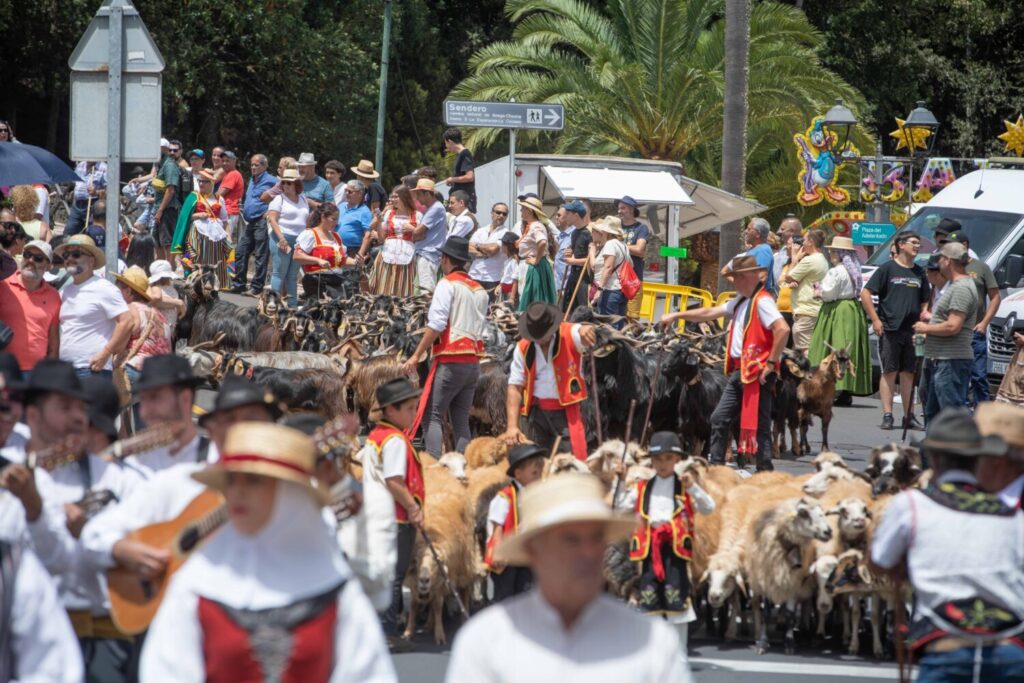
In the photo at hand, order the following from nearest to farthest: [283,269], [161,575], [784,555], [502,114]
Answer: [161,575], [784,555], [502,114], [283,269]

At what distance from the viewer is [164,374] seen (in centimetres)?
568

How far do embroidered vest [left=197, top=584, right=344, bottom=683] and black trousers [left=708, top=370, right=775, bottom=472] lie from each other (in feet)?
27.0

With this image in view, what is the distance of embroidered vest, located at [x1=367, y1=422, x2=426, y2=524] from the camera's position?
8211 millimetres

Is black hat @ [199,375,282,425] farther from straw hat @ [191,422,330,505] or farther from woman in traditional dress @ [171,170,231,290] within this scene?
woman in traditional dress @ [171,170,231,290]

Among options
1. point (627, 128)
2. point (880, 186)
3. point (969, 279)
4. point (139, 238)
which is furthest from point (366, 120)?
point (969, 279)

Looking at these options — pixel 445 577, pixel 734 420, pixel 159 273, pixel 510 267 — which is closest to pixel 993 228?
pixel 510 267

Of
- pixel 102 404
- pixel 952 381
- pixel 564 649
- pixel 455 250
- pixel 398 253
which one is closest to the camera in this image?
pixel 564 649

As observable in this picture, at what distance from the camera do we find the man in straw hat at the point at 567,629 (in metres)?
3.85

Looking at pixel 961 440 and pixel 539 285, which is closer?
pixel 961 440

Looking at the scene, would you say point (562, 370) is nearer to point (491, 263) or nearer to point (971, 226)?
point (491, 263)

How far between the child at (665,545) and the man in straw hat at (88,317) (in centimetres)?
404

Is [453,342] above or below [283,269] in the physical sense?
below

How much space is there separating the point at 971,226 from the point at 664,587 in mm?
12340

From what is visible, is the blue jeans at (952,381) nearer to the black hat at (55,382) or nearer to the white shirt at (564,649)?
the black hat at (55,382)
